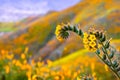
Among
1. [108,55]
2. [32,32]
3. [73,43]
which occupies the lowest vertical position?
[108,55]

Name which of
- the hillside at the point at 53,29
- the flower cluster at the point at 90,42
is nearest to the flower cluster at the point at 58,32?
the flower cluster at the point at 90,42

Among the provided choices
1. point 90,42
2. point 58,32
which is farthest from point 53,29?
point 90,42

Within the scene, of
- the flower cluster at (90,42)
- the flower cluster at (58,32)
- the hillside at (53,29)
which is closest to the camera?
the flower cluster at (90,42)

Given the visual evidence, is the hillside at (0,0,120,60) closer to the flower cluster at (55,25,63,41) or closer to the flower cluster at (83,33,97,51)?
the flower cluster at (55,25,63,41)

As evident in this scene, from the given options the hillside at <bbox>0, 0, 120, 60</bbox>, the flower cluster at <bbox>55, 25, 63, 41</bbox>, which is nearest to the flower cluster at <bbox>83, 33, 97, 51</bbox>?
the flower cluster at <bbox>55, 25, 63, 41</bbox>

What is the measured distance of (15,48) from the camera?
6319 cm

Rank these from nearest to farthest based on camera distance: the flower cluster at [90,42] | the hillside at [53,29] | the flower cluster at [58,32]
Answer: the flower cluster at [90,42]
the flower cluster at [58,32]
the hillside at [53,29]

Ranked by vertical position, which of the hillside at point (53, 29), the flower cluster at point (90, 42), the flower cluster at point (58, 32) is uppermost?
the hillside at point (53, 29)

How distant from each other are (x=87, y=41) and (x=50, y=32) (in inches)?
2391

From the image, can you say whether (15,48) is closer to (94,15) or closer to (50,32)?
(50,32)

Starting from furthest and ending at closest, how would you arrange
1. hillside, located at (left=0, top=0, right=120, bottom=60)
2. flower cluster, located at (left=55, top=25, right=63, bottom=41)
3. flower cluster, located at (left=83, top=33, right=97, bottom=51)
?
hillside, located at (left=0, top=0, right=120, bottom=60) → flower cluster, located at (left=55, top=25, right=63, bottom=41) → flower cluster, located at (left=83, top=33, right=97, bottom=51)

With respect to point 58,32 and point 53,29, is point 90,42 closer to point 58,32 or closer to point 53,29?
point 58,32

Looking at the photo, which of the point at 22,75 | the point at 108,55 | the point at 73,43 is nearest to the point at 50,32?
the point at 73,43

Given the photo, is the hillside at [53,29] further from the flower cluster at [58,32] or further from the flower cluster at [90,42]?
the flower cluster at [90,42]
